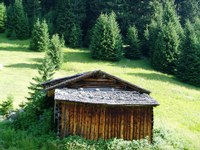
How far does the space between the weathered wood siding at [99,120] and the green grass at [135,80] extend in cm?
608

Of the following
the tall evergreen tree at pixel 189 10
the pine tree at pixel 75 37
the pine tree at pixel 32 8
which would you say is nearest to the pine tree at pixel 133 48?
the pine tree at pixel 75 37

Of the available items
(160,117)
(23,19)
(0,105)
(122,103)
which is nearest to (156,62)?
(160,117)

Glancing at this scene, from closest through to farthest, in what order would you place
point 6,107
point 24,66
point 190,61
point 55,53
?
1. point 6,107
2. point 24,66
3. point 55,53
4. point 190,61

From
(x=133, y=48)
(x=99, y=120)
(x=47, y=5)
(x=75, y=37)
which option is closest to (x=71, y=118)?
(x=99, y=120)

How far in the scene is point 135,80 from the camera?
53750mm

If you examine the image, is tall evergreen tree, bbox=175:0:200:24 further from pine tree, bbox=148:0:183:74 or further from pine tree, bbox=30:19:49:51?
pine tree, bbox=30:19:49:51

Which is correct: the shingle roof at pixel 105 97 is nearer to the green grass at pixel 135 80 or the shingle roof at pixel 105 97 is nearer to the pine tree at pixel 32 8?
the green grass at pixel 135 80

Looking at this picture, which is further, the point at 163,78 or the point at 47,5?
the point at 47,5

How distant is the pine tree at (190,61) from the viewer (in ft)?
191

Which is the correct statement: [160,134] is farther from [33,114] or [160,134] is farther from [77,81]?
[33,114]

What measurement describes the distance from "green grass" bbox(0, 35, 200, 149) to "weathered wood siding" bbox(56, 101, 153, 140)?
19.9 feet

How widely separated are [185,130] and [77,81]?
45.4 ft

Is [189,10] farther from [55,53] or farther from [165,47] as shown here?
[55,53]

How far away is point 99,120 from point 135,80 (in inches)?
1045
